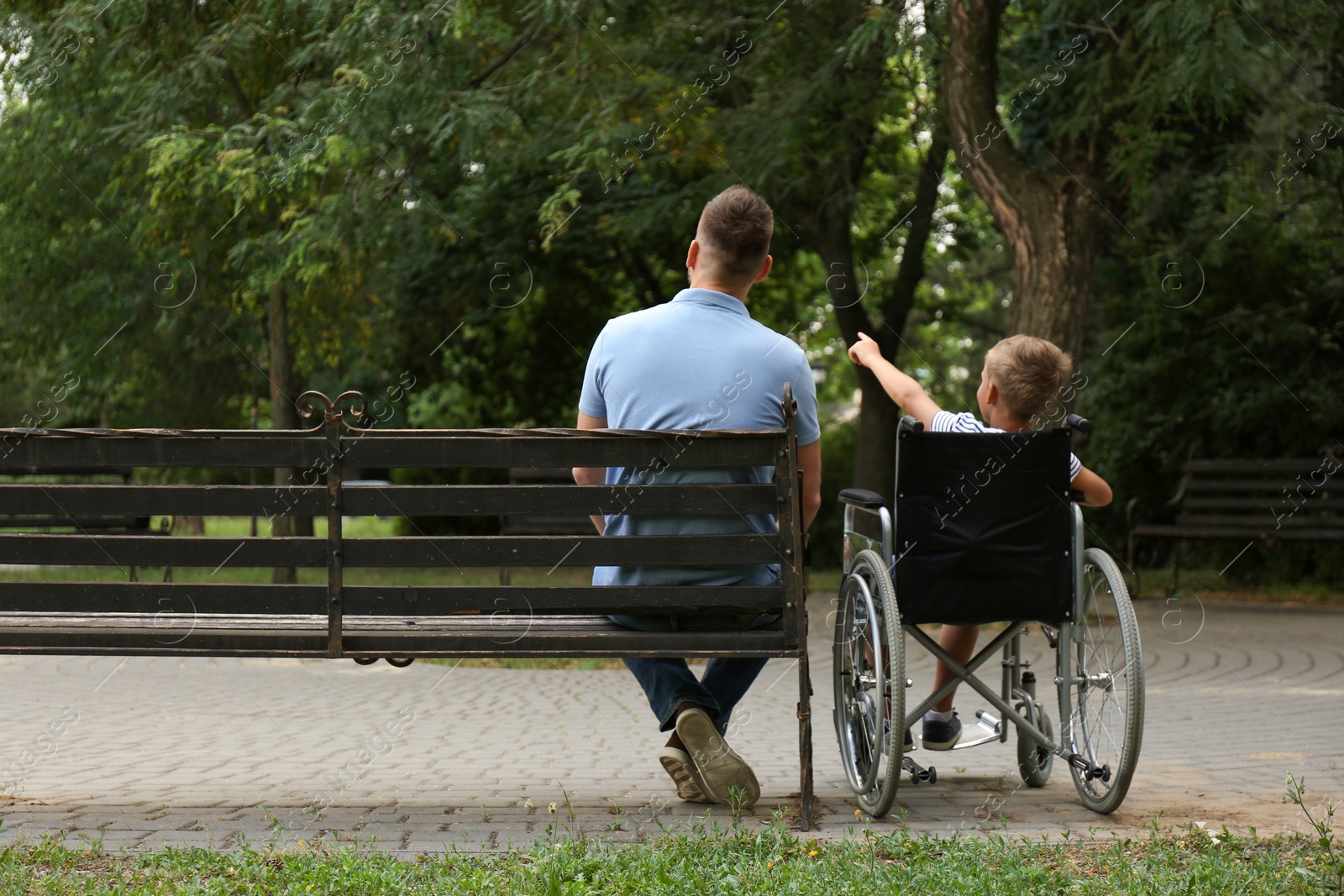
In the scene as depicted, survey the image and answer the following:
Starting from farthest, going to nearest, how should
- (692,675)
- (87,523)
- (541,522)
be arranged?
1. (541,522)
2. (87,523)
3. (692,675)

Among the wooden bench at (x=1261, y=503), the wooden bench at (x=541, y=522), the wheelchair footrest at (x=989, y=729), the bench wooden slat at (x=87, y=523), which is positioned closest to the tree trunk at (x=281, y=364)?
the bench wooden slat at (x=87, y=523)

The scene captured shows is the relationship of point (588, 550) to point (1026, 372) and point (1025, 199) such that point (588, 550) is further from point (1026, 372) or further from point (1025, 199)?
point (1025, 199)

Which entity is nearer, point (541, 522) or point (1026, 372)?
point (1026, 372)

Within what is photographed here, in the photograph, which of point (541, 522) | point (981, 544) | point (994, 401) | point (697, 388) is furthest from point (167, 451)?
point (541, 522)

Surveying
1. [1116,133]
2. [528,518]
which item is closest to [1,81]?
[528,518]

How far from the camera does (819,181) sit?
14.7 metres

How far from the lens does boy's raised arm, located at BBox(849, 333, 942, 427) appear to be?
442 cm

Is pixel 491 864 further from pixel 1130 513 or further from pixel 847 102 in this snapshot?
pixel 1130 513

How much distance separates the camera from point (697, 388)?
417 cm

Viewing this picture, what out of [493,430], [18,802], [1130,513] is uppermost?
[493,430]

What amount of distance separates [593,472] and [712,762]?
37.8 inches

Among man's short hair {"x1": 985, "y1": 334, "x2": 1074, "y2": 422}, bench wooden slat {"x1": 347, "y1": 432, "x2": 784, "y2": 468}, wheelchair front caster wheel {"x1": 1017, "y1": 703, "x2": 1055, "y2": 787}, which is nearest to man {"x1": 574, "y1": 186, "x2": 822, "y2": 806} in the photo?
bench wooden slat {"x1": 347, "y1": 432, "x2": 784, "y2": 468}

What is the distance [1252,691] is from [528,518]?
6.20 m

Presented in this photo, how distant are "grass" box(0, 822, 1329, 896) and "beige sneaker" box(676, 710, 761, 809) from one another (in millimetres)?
419
